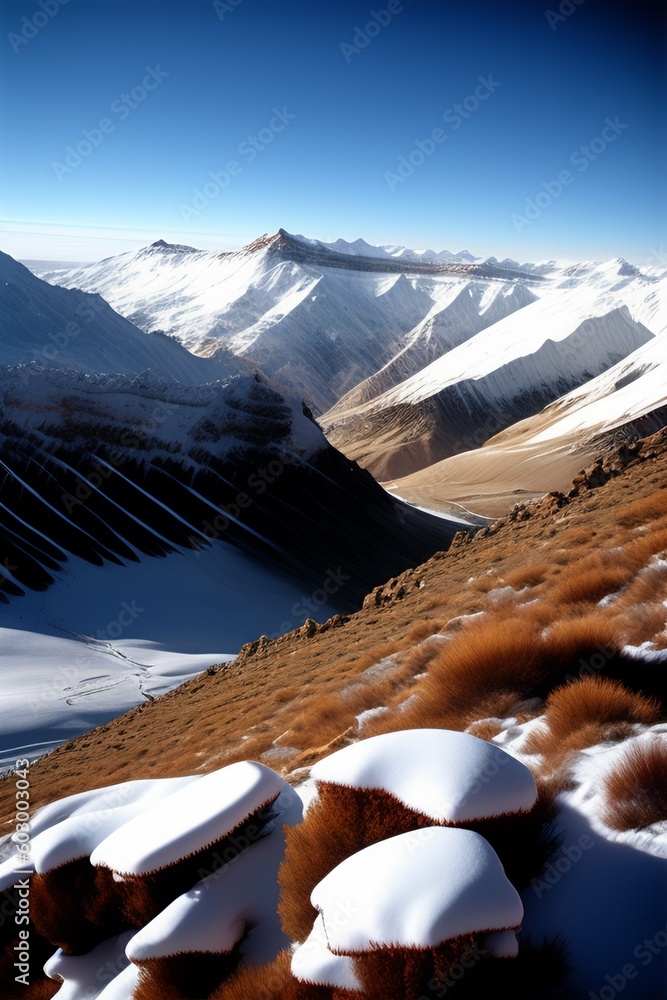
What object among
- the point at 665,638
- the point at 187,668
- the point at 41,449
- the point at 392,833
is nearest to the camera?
the point at 392,833

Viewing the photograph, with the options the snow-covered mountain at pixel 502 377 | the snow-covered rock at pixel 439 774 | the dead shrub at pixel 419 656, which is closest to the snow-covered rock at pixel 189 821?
the snow-covered rock at pixel 439 774

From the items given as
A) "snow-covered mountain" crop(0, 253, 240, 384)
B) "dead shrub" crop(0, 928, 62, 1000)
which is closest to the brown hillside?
"dead shrub" crop(0, 928, 62, 1000)

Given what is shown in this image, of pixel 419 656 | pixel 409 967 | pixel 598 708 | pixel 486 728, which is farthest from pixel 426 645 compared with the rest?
pixel 409 967

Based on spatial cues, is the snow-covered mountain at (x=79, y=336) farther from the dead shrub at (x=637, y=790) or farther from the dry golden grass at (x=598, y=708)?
the dead shrub at (x=637, y=790)

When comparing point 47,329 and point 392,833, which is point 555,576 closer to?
point 392,833

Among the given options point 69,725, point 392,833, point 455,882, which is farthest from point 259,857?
point 69,725

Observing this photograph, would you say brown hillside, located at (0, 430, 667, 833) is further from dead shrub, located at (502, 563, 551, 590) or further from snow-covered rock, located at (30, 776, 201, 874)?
snow-covered rock, located at (30, 776, 201, 874)

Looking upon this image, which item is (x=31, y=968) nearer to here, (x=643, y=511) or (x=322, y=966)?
(x=322, y=966)
